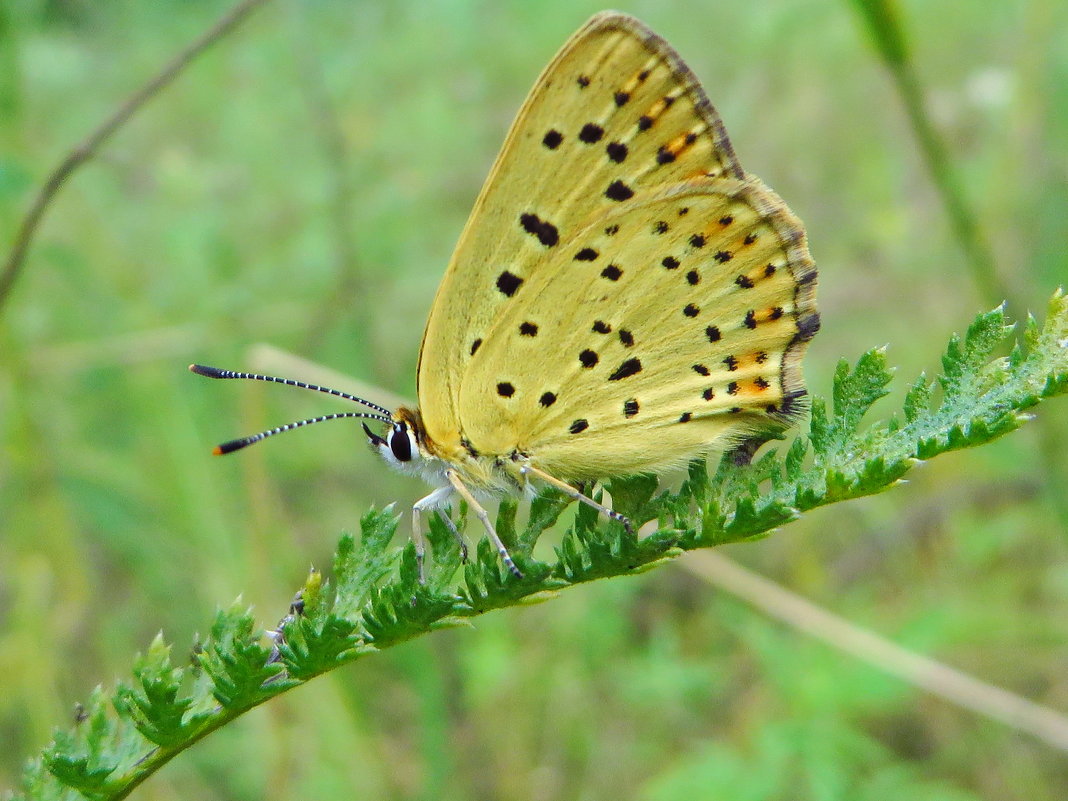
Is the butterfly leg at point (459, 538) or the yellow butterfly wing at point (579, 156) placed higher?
the yellow butterfly wing at point (579, 156)

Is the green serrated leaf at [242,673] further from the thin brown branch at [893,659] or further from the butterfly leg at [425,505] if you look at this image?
the thin brown branch at [893,659]

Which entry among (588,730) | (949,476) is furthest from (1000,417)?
(949,476)

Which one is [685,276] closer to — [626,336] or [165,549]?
[626,336]

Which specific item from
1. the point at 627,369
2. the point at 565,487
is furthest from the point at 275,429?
the point at 627,369

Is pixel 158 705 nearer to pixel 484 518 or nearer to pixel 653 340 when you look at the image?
pixel 484 518

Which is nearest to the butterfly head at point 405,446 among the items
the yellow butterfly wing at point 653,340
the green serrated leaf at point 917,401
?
the yellow butterfly wing at point 653,340

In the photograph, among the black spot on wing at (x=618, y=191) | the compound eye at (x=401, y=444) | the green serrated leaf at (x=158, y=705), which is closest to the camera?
the green serrated leaf at (x=158, y=705)

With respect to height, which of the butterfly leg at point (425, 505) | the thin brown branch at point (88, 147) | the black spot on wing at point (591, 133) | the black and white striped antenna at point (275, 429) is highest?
the thin brown branch at point (88, 147)
